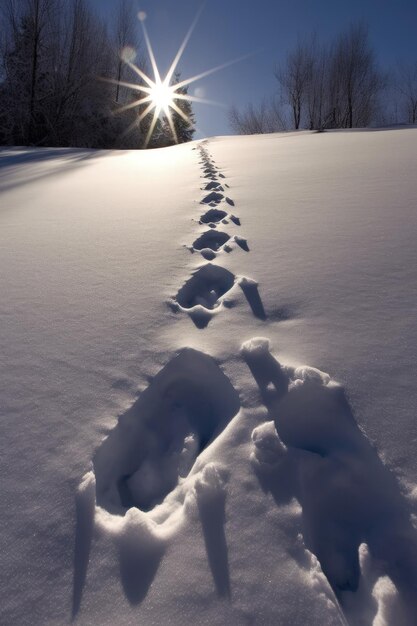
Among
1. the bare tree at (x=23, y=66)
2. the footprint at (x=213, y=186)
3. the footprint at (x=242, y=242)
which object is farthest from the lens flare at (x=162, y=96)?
the footprint at (x=242, y=242)

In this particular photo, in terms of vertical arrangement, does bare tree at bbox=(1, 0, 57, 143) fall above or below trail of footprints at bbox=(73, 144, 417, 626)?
above

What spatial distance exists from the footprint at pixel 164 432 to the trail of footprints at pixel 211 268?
199 mm

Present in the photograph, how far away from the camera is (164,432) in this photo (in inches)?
29.1

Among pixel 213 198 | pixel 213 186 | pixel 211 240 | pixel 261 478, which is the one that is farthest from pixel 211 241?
pixel 261 478

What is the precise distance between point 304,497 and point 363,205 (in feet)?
4.90

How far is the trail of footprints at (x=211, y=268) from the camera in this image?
3.57 ft

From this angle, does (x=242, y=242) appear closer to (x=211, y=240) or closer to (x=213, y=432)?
(x=211, y=240)

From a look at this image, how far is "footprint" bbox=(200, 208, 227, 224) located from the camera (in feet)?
5.83

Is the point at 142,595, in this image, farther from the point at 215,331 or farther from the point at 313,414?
the point at 215,331

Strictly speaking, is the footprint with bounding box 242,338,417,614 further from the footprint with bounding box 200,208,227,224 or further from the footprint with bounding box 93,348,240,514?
the footprint with bounding box 200,208,227,224

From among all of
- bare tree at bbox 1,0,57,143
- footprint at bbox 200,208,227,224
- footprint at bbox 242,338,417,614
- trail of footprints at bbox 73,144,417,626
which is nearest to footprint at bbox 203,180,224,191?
footprint at bbox 200,208,227,224

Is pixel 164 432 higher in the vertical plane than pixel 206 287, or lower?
lower

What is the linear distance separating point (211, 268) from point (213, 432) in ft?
2.29

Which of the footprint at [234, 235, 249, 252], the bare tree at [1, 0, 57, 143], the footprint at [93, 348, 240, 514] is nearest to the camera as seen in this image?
the footprint at [93, 348, 240, 514]
